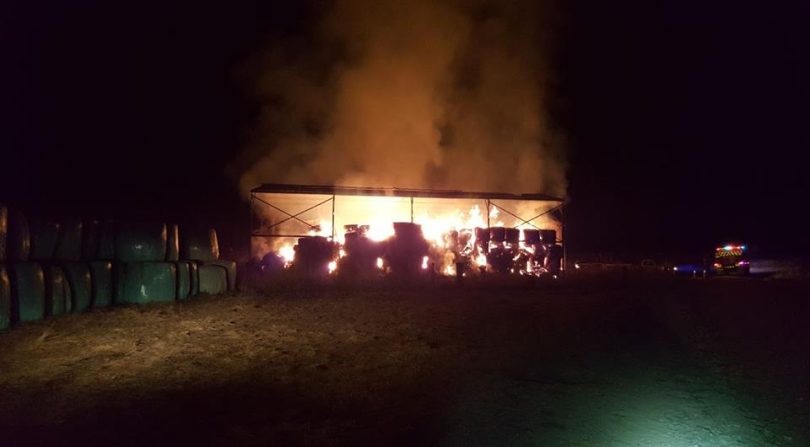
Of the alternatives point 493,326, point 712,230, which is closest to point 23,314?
point 493,326

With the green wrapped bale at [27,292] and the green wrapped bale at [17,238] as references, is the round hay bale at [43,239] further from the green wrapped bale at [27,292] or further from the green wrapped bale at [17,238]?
the green wrapped bale at [27,292]

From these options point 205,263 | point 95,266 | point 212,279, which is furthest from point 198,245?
point 95,266

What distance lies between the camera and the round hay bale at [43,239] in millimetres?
9734

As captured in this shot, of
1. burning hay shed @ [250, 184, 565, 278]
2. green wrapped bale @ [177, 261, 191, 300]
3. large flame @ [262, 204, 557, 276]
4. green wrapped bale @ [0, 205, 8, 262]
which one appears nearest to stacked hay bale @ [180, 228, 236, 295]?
green wrapped bale @ [177, 261, 191, 300]

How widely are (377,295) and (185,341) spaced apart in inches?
237

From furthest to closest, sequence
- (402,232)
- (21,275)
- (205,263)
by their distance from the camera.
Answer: (402,232)
(205,263)
(21,275)

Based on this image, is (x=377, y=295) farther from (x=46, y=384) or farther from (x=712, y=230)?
(x=712, y=230)

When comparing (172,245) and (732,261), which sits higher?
(172,245)

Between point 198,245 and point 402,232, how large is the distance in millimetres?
8343

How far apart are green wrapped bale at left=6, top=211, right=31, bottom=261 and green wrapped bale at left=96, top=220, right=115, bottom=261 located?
1.50 m

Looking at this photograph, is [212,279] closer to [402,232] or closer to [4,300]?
[4,300]

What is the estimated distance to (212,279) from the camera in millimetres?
12891

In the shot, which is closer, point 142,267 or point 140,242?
point 142,267

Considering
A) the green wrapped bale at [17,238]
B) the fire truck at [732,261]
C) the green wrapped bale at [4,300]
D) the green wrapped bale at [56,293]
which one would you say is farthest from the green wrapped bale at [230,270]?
the fire truck at [732,261]
